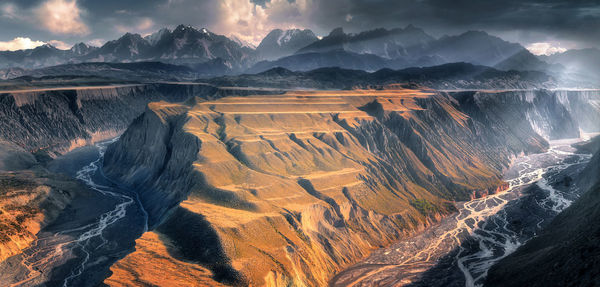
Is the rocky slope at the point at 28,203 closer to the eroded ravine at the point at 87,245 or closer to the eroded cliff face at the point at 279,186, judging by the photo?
the eroded ravine at the point at 87,245

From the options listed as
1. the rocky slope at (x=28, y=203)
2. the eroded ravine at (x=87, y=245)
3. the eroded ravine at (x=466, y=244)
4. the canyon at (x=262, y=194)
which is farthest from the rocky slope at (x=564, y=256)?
the rocky slope at (x=28, y=203)

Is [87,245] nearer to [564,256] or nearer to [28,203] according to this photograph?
[28,203]

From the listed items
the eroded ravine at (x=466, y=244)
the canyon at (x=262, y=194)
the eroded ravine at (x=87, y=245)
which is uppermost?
the canyon at (x=262, y=194)

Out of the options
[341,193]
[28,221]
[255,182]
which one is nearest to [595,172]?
[341,193]

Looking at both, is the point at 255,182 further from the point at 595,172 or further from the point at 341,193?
the point at 595,172

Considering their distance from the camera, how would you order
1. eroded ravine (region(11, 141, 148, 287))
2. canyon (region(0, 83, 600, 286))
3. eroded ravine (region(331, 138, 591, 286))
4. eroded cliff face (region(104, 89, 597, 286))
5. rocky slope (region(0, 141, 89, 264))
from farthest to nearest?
rocky slope (region(0, 141, 89, 264)) < eroded ravine (region(331, 138, 591, 286)) < eroded ravine (region(11, 141, 148, 287)) < eroded cliff face (region(104, 89, 597, 286)) < canyon (region(0, 83, 600, 286))

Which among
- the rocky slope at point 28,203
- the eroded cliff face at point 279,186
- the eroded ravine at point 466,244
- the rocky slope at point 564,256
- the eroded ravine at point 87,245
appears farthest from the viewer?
the rocky slope at point 28,203

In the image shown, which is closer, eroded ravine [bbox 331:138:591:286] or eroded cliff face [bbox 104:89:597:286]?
eroded cliff face [bbox 104:89:597:286]

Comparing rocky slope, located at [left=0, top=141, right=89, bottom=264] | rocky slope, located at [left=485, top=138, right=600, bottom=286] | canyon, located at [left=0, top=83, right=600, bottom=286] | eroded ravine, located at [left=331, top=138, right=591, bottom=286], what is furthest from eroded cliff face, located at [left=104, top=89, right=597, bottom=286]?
rocky slope, located at [left=485, top=138, right=600, bottom=286]

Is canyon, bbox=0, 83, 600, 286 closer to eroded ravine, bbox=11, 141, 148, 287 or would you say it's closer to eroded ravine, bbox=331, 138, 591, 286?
eroded ravine, bbox=11, 141, 148, 287
